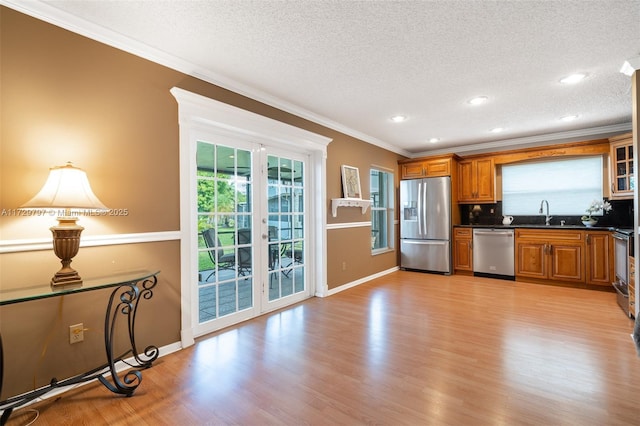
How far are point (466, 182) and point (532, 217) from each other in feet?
4.03

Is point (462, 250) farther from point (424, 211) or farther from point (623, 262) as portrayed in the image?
point (623, 262)

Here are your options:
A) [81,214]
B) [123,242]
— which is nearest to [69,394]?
[123,242]

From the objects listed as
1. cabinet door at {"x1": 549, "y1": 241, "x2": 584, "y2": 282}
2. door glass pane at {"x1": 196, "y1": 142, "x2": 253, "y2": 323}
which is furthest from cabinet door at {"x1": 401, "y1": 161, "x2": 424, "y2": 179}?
door glass pane at {"x1": 196, "y1": 142, "x2": 253, "y2": 323}

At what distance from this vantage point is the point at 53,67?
6.45 feet

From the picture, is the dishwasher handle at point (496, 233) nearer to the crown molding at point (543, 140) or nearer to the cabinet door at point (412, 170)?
the cabinet door at point (412, 170)

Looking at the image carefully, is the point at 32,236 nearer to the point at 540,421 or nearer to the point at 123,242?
the point at 123,242

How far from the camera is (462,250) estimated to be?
213 inches

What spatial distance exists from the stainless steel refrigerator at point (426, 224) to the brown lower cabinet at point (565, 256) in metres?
1.13

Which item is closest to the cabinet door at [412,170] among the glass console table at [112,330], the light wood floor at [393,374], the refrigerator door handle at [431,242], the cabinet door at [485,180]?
the cabinet door at [485,180]

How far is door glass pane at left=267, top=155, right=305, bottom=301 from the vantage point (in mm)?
3611

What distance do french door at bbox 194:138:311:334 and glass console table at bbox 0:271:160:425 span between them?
586mm

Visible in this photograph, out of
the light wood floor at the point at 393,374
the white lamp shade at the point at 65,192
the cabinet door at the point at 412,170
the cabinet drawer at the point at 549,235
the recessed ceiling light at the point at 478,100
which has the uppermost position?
the recessed ceiling light at the point at 478,100

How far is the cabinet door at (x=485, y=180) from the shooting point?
5.39m

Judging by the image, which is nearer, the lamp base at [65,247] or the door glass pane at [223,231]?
the lamp base at [65,247]
